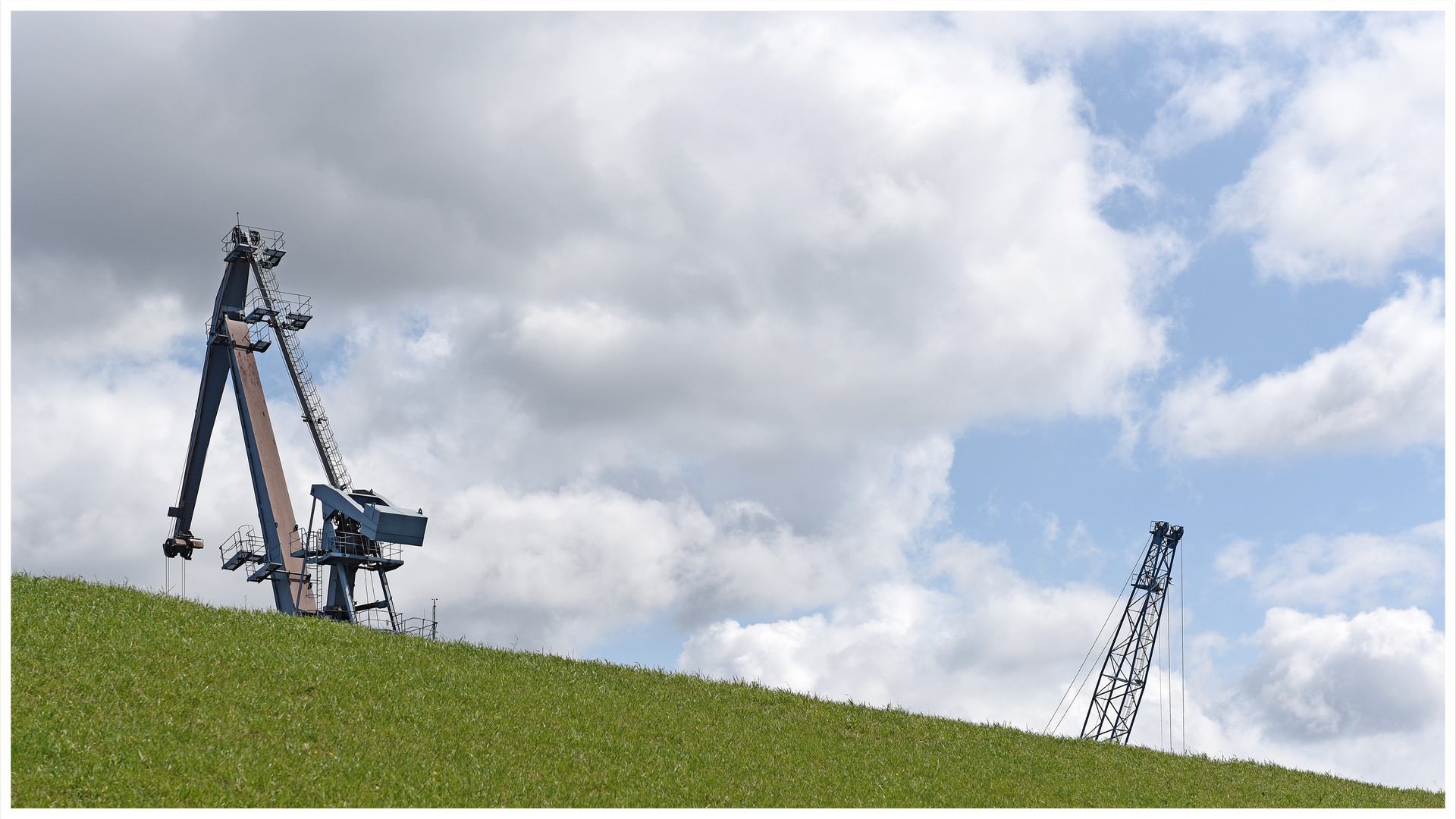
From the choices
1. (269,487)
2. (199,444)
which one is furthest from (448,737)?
(199,444)

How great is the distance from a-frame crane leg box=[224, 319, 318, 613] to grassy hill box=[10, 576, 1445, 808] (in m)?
16.7

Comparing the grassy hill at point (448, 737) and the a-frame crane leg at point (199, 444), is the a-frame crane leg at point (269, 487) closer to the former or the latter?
the a-frame crane leg at point (199, 444)

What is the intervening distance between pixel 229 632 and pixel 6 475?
9.10 m

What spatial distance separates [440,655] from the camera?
21.7 metres

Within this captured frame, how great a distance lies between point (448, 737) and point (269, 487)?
26.6 m

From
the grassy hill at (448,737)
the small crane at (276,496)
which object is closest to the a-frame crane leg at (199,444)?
the small crane at (276,496)

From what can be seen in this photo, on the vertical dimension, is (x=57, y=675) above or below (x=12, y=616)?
below

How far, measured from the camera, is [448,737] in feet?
53.9

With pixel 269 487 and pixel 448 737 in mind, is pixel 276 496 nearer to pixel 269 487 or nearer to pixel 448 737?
pixel 269 487

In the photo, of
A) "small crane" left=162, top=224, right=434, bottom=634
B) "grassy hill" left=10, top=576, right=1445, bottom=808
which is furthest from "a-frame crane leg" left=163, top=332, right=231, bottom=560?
"grassy hill" left=10, top=576, right=1445, bottom=808

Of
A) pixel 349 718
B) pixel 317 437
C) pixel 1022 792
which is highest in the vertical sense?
pixel 317 437

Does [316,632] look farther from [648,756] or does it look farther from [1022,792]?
[1022,792]
